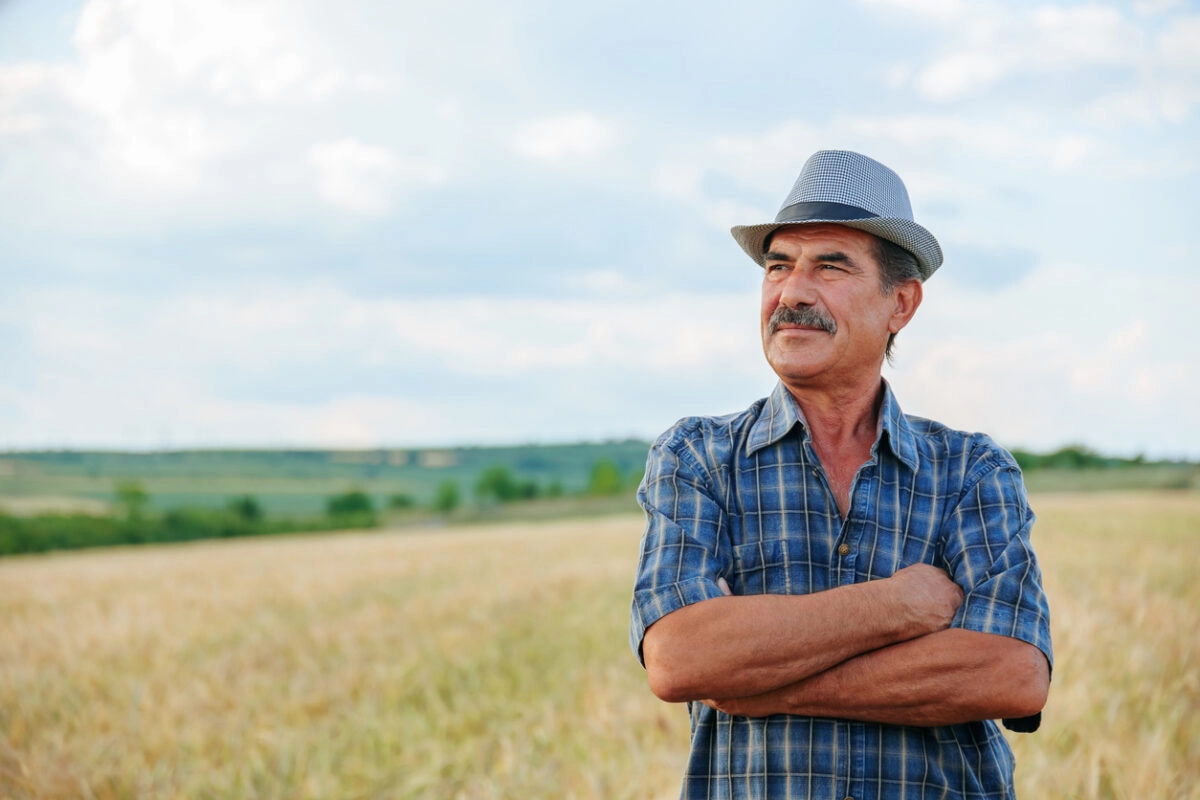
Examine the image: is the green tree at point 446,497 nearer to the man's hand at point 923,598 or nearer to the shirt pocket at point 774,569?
the shirt pocket at point 774,569

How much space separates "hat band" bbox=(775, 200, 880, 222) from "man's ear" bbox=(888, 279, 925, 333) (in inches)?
12.6

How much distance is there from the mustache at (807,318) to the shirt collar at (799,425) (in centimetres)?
24

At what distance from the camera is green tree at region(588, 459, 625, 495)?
88.1m

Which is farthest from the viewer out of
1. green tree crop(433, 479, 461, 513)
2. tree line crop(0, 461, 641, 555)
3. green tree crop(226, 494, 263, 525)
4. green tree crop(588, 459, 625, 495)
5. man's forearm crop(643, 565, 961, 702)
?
green tree crop(433, 479, 461, 513)

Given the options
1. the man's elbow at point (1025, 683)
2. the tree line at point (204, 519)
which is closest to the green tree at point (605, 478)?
the tree line at point (204, 519)

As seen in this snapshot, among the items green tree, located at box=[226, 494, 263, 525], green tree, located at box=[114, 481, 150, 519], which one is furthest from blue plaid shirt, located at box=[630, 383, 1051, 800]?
green tree, located at box=[114, 481, 150, 519]

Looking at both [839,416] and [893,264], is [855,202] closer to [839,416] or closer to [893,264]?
[893,264]

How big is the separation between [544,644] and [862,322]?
589 cm

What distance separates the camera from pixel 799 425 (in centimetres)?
316

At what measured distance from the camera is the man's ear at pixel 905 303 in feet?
11.0

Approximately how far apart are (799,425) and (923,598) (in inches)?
24.2

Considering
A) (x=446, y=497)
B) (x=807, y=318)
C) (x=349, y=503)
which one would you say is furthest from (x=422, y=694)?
(x=446, y=497)

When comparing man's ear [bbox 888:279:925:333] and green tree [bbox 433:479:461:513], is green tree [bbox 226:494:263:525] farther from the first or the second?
man's ear [bbox 888:279:925:333]

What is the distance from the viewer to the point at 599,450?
94.7 meters
